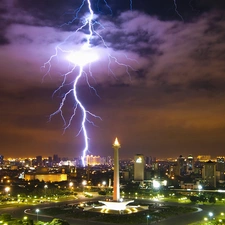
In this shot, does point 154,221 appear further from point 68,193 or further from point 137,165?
point 137,165

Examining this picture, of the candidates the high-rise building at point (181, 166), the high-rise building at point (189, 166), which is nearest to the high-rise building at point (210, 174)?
the high-rise building at point (181, 166)

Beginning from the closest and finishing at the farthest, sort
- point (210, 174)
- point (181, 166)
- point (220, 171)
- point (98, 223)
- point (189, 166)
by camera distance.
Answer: point (98, 223)
point (210, 174)
point (220, 171)
point (181, 166)
point (189, 166)

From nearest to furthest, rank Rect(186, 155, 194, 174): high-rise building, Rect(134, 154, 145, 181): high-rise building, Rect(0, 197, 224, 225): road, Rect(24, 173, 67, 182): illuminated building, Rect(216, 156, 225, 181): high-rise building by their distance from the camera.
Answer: Rect(0, 197, 224, 225): road
Rect(24, 173, 67, 182): illuminated building
Rect(134, 154, 145, 181): high-rise building
Rect(216, 156, 225, 181): high-rise building
Rect(186, 155, 194, 174): high-rise building

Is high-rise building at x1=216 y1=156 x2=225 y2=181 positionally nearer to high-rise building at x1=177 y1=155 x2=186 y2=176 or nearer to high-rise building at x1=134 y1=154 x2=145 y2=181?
high-rise building at x1=177 y1=155 x2=186 y2=176

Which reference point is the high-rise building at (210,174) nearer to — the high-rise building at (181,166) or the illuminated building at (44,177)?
the high-rise building at (181,166)

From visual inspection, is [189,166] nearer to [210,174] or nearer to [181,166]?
[181,166]

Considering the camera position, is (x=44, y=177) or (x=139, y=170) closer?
(x=44, y=177)

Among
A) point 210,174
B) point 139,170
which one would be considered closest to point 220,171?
point 210,174

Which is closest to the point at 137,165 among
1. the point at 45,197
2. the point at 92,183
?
the point at 92,183

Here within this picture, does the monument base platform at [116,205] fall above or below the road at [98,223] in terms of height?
above

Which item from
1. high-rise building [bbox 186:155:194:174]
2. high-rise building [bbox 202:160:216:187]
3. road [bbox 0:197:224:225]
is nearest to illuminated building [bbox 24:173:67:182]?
high-rise building [bbox 202:160:216:187]

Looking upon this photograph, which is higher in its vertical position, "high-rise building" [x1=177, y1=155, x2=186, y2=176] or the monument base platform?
"high-rise building" [x1=177, y1=155, x2=186, y2=176]
